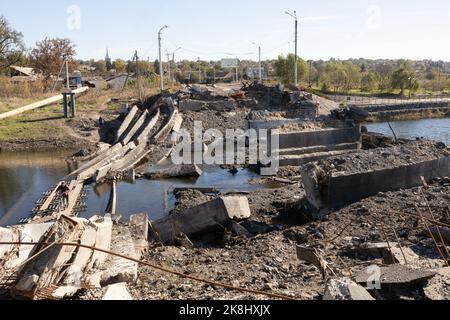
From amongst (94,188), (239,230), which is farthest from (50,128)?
(239,230)

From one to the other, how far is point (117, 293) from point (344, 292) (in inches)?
111

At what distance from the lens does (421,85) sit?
61.7 m

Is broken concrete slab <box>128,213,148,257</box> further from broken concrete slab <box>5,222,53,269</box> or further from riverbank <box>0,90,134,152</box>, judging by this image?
riverbank <box>0,90,134,152</box>

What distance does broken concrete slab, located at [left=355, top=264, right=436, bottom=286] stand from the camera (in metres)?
6.24

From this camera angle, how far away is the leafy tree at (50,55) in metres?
45.7

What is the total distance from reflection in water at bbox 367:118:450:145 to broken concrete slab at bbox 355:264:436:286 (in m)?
23.4

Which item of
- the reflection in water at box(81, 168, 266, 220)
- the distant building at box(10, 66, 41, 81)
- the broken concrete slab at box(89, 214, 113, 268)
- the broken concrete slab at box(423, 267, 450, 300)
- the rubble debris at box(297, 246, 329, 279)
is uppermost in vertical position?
the distant building at box(10, 66, 41, 81)

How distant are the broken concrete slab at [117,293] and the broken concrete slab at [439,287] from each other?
13.0ft

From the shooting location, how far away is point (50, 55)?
45906mm

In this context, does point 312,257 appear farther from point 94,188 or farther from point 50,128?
point 50,128

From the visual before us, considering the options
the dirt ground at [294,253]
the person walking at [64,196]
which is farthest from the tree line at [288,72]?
the dirt ground at [294,253]

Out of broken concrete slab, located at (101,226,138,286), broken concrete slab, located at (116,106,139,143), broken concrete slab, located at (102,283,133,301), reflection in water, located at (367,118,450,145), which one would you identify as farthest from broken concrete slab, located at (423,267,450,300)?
reflection in water, located at (367,118,450,145)

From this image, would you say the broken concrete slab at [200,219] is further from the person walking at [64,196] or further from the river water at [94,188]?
the person walking at [64,196]
